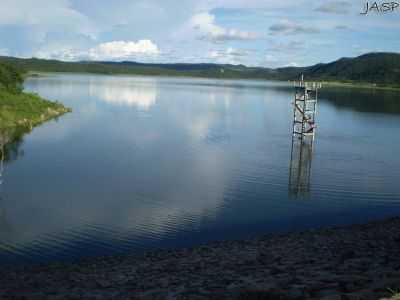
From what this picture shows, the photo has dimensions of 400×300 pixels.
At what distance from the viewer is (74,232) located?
20.3 meters

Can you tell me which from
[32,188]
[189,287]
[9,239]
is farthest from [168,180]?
[189,287]

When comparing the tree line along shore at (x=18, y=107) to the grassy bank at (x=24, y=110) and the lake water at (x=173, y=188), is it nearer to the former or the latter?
the grassy bank at (x=24, y=110)

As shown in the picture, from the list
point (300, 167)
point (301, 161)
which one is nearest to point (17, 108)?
point (301, 161)

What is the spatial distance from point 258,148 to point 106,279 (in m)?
29.2

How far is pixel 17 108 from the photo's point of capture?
56.0 meters

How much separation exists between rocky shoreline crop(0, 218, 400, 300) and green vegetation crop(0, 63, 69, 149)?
1166 inches

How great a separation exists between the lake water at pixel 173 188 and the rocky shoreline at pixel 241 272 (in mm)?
2041

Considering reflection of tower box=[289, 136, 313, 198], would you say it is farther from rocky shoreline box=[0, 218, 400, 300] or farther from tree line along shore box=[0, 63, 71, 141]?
tree line along shore box=[0, 63, 71, 141]

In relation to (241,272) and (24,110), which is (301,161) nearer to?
(241,272)

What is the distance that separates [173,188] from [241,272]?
1387 cm

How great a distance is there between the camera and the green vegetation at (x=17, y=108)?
163ft

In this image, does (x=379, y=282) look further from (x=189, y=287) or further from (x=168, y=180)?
(x=168, y=180)

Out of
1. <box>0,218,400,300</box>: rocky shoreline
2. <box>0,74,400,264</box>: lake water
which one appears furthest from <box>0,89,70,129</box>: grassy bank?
<box>0,218,400,300</box>: rocky shoreline

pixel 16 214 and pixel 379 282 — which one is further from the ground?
pixel 379 282
